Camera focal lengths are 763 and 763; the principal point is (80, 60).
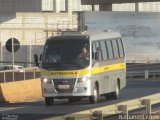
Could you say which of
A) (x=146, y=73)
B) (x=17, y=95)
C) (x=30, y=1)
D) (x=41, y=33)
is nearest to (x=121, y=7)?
(x=30, y=1)

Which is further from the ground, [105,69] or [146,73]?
[105,69]

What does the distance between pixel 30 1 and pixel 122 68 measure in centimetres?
5479

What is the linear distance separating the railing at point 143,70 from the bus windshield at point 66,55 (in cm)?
2916

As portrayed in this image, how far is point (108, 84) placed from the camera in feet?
96.6

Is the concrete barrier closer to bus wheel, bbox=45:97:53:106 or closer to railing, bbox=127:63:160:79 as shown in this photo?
bus wheel, bbox=45:97:53:106

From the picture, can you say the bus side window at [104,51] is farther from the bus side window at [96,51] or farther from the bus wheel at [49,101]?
the bus wheel at [49,101]

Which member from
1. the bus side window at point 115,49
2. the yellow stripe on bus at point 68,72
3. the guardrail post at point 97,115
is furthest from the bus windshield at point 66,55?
the guardrail post at point 97,115

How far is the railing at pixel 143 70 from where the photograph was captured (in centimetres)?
5716

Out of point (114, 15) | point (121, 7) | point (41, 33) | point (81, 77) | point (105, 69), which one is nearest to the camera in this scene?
point (81, 77)

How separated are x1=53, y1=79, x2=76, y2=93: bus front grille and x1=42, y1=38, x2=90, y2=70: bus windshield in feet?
1.52

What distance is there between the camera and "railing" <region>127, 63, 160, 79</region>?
57.2 m

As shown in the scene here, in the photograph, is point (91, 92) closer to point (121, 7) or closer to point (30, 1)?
point (30, 1)

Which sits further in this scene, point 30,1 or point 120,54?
point 30,1

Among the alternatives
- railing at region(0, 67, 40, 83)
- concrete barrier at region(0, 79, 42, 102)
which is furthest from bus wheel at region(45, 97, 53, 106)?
railing at region(0, 67, 40, 83)
